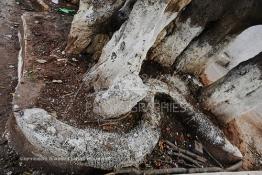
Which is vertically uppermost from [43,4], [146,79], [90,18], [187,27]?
[187,27]

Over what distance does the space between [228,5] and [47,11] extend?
2759 mm

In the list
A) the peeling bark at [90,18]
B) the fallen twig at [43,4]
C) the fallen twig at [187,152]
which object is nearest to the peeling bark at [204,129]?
the fallen twig at [187,152]

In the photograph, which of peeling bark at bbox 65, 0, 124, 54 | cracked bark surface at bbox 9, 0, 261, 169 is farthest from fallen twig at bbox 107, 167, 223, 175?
peeling bark at bbox 65, 0, 124, 54

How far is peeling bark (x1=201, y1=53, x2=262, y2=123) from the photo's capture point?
4211 millimetres

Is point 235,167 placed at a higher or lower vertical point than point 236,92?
lower

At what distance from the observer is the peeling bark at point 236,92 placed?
421 cm

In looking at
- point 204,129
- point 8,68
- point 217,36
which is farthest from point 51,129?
point 217,36

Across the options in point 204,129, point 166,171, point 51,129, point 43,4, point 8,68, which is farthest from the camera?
point 43,4

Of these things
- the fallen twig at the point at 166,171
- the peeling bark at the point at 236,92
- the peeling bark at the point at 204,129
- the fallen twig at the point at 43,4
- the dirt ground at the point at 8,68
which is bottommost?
the dirt ground at the point at 8,68

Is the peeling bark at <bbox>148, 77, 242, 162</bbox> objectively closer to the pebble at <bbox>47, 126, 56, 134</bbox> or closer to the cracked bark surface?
the cracked bark surface

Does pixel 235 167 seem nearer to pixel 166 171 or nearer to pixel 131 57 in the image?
pixel 166 171

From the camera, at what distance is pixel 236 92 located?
435cm

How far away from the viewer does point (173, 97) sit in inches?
165

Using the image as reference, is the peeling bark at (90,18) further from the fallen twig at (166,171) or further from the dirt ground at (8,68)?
the fallen twig at (166,171)
